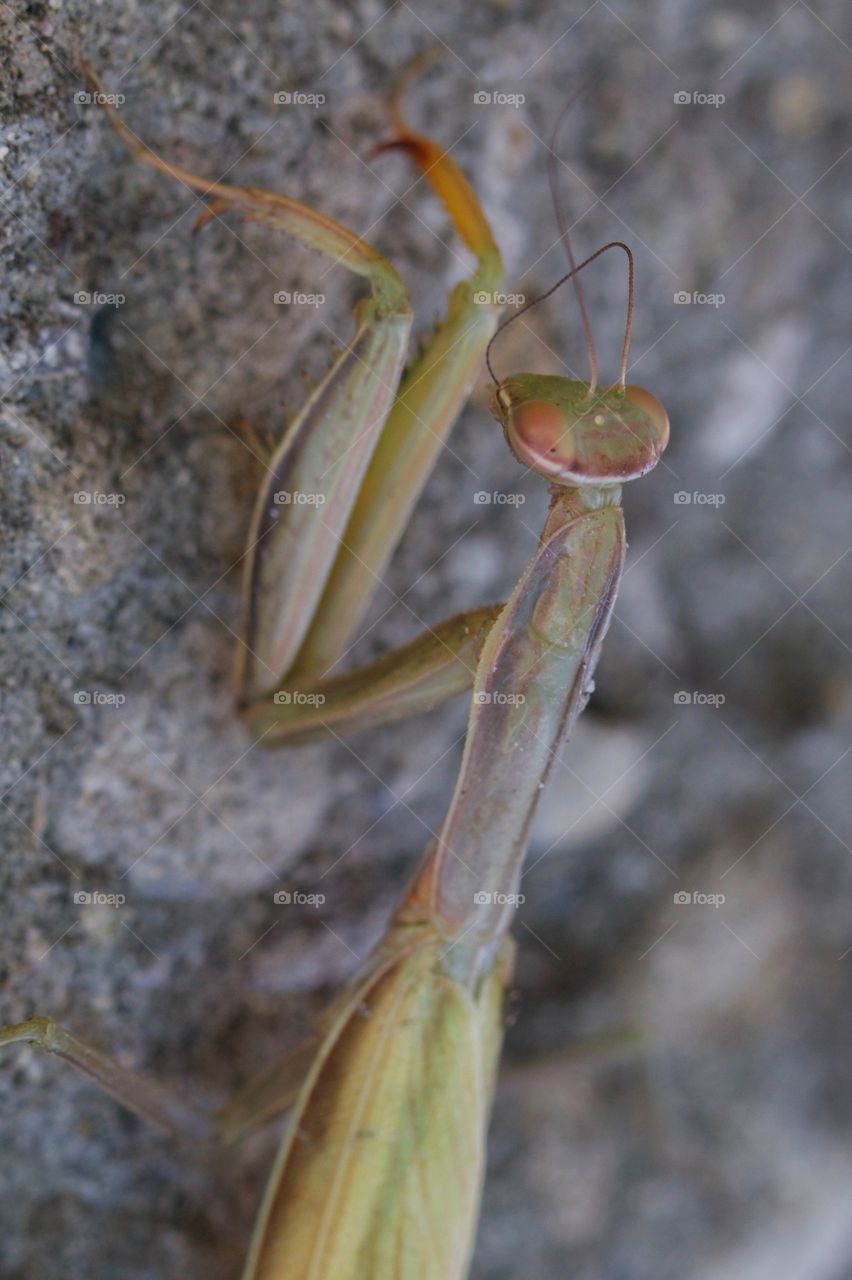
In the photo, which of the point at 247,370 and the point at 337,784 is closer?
the point at 247,370

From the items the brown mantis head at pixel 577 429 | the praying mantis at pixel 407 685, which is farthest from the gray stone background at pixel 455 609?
the brown mantis head at pixel 577 429

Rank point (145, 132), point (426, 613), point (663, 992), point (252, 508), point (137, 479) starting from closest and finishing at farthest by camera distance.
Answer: point (145, 132) < point (137, 479) < point (252, 508) < point (426, 613) < point (663, 992)

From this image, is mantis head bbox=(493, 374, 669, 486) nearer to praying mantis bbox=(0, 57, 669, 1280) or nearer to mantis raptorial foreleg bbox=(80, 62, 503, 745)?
praying mantis bbox=(0, 57, 669, 1280)

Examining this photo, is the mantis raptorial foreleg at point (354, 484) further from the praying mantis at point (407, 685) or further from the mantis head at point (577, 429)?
the mantis head at point (577, 429)

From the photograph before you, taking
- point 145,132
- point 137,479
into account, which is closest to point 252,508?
point 137,479

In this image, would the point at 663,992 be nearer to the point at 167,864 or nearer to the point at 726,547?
the point at 726,547

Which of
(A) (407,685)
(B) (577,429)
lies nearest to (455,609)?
(A) (407,685)

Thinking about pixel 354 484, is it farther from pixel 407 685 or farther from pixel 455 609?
pixel 455 609
